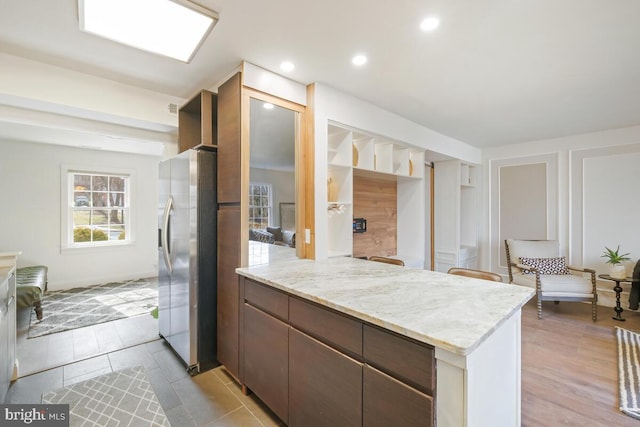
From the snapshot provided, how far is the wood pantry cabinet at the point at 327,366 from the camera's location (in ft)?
3.50

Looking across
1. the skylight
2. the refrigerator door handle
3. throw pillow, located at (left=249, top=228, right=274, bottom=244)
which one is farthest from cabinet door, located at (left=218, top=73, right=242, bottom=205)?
the refrigerator door handle

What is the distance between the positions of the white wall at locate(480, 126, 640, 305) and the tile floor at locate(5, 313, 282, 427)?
16.2 feet

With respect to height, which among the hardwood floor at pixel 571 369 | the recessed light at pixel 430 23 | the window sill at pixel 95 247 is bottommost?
the hardwood floor at pixel 571 369

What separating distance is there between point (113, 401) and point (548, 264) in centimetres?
508

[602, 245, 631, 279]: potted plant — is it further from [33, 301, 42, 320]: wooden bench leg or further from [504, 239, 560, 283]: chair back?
[33, 301, 42, 320]: wooden bench leg

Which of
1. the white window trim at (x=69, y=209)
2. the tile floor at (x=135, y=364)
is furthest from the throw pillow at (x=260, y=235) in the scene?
the white window trim at (x=69, y=209)

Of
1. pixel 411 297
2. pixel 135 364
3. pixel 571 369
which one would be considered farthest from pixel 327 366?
pixel 571 369

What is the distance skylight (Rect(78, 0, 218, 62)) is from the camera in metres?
1.61

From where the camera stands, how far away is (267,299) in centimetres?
183

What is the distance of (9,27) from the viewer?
5.85 ft

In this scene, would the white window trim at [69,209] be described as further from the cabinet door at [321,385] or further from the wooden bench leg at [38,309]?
the cabinet door at [321,385]

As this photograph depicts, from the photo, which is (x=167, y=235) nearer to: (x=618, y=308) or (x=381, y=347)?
(x=381, y=347)

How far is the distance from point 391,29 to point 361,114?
1.13 metres

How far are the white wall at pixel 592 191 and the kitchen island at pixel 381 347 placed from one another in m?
3.87
